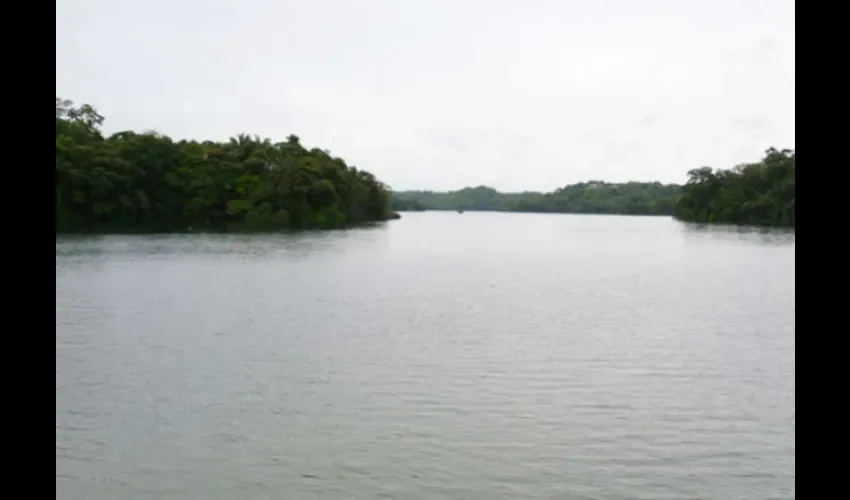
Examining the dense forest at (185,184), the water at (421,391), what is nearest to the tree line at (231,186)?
the dense forest at (185,184)

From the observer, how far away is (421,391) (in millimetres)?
9391

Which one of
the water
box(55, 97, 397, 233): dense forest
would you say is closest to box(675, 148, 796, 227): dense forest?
box(55, 97, 397, 233): dense forest

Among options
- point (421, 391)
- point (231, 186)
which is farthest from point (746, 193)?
point (421, 391)

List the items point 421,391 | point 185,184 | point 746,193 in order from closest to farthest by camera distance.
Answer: point 421,391, point 185,184, point 746,193

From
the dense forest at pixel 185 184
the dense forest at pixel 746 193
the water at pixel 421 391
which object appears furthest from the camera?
the dense forest at pixel 746 193

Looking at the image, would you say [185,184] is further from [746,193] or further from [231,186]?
[746,193]

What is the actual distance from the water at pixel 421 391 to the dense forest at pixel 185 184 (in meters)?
31.8

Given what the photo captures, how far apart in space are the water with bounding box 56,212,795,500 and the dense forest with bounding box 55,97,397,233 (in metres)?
31.8

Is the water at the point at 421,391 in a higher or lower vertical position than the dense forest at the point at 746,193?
lower

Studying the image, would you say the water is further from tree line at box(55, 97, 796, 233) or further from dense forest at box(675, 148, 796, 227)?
dense forest at box(675, 148, 796, 227)

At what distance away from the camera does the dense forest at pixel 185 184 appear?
49.9m

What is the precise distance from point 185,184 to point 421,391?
51.0 metres

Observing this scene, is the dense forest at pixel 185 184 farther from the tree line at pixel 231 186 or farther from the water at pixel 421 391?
the water at pixel 421 391
